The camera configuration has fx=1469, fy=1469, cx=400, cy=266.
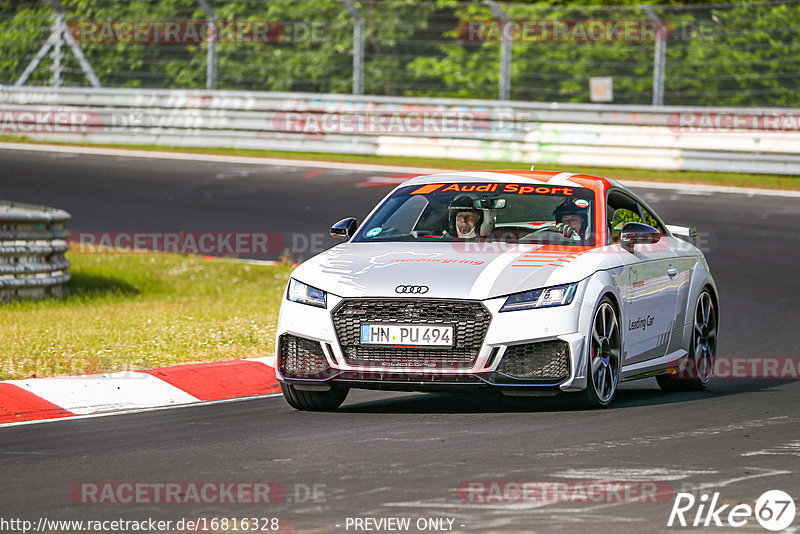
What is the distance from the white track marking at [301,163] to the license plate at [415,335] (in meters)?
15.0

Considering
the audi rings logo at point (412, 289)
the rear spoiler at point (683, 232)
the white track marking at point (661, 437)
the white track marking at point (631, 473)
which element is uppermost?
the audi rings logo at point (412, 289)

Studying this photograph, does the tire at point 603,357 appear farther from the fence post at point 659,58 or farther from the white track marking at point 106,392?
the fence post at point 659,58

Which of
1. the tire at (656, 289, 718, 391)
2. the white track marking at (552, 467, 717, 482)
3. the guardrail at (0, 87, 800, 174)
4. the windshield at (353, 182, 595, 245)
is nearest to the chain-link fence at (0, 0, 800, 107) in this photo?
the guardrail at (0, 87, 800, 174)

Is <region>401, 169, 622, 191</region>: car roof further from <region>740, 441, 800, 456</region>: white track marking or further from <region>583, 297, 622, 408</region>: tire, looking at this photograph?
<region>740, 441, 800, 456</region>: white track marking

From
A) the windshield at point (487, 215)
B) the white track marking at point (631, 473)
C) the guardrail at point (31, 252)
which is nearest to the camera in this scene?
the white track marking at point (631, 473)

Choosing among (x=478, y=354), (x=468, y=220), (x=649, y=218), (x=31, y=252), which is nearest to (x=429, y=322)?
(x=478, y=354)

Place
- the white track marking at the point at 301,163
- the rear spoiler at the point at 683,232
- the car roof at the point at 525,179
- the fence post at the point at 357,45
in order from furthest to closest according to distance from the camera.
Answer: the fence post at the point at 357,45 → the white track marking at the point at 301,163 → the rear spoiler at the point at 683,232 → the car roof at the point at 525,179

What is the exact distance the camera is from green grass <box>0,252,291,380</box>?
10.3 m

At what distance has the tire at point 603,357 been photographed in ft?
27.6

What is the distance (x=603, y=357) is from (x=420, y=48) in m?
17.9

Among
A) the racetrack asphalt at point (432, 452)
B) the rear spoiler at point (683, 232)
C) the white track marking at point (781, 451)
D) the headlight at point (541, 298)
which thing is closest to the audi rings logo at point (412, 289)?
the headlight at point (541, 298)

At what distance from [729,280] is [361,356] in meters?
8.39

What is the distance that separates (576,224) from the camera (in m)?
9.32

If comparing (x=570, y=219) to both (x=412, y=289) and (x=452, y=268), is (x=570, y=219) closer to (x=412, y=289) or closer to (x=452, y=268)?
(x=452, y=268)
